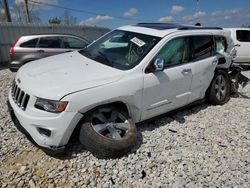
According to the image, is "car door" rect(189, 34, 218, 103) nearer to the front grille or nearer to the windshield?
the windshield

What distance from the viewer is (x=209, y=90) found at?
5043 mm

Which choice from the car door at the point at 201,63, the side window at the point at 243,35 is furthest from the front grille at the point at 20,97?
the side window at the point at 243,35

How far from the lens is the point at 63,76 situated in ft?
10.0

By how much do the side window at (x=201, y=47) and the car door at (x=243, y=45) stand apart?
5.75 metres

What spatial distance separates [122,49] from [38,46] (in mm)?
5056

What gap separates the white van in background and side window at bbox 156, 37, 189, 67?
663 cm

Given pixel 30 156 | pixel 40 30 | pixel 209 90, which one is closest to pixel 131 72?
pixel 30 156

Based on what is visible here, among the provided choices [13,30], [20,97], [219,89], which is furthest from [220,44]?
[13,30]

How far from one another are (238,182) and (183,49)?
2307 mm

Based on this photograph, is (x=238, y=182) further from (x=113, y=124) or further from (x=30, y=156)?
(x=30, y=156)

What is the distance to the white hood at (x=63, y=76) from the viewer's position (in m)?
2.77

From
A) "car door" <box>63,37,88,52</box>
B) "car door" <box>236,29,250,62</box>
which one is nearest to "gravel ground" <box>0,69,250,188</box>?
"car door" <box>63,37,88,52</box>

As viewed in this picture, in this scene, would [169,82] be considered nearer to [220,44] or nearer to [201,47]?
[201,47]

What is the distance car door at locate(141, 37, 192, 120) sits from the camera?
138 inches
